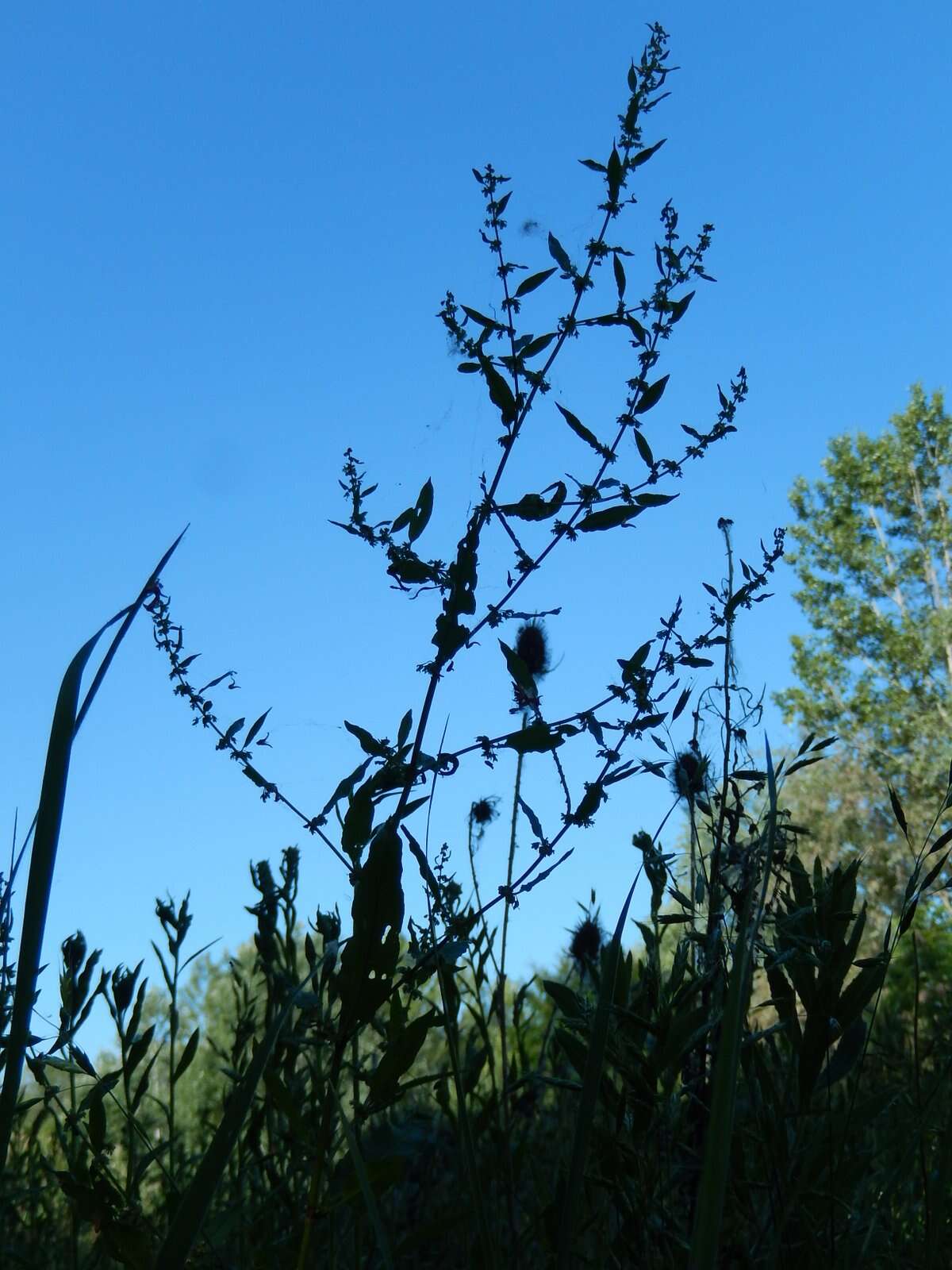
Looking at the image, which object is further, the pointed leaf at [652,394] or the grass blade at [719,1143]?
the pointed leaf at [652,394]

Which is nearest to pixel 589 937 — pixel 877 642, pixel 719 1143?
pixel 719 1143

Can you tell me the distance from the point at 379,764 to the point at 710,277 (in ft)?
2.49

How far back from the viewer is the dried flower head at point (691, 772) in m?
1.37

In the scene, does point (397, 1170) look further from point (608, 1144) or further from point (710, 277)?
point (710, 277)

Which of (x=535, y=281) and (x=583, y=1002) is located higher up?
(x=535, y=281)

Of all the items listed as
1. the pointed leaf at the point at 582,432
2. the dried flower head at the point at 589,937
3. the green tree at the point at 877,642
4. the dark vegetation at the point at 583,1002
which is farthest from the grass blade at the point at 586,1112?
the green tree at the point at 877,642

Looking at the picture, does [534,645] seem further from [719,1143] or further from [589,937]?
[719,1143]

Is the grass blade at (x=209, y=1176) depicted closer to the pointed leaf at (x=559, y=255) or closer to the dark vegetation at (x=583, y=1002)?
the dark vegetation at (x=583, y=1002)

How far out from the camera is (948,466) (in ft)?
94.6

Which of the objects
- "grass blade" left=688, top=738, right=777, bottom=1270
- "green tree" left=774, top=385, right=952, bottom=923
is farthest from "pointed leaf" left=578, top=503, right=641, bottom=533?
"green tree" left=774, top=385, right=952, bottom=923

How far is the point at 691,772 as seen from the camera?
150 centimetres

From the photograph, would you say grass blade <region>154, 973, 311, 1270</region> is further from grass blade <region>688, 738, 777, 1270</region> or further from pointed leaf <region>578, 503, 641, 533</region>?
pointed leaf <region>578, 503, 641, 533</region>

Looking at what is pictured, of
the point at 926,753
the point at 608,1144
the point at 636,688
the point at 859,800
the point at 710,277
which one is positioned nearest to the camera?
the point at 608,1144

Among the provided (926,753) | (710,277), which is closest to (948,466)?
(926,753)
